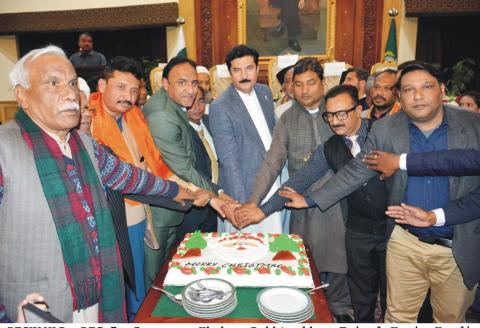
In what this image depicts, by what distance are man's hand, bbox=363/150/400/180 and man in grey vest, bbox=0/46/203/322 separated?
1.43 m

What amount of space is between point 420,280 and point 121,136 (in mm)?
2017

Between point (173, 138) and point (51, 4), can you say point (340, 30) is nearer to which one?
point (173, 138)

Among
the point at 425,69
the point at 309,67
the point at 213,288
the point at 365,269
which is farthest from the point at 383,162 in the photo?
the point at 213,288

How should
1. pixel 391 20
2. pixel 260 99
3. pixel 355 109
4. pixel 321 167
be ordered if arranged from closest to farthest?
1. pixel 355 109
2. pixel 321 167
3. pixel 260 99
4. pixel 391 20

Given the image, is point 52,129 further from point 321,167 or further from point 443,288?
point 443,288

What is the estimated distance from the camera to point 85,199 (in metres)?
1.71

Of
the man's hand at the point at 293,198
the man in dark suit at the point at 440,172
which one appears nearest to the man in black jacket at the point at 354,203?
the man's hand at the point at 293,198

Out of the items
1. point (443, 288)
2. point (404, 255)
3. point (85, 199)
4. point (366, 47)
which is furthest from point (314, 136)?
point (366, 47)

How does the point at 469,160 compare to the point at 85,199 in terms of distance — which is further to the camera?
the point at 469,160

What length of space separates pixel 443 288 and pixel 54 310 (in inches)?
78.7

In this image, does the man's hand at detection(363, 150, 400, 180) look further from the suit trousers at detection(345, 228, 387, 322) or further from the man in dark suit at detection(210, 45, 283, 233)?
the man in dark suit at detection(210, 45, 283, 233)

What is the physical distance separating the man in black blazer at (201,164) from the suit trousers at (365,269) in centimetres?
107

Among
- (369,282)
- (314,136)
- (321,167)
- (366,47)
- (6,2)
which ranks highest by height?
(6,2)

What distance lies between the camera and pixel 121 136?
2557 millimetres
